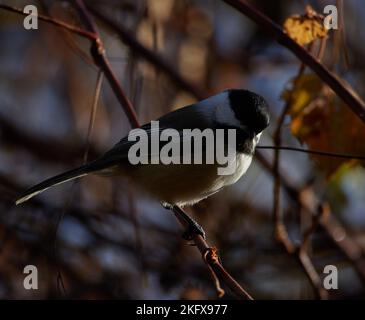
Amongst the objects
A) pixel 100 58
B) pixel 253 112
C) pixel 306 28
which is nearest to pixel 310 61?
pixel 306 28

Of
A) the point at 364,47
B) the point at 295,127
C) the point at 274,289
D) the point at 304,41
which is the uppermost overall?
the point at 364,47

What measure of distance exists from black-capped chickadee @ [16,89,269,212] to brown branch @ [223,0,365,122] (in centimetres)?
47

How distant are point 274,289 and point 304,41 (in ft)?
5.13

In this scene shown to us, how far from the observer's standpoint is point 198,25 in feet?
11.6

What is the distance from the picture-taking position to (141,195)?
2416 mm

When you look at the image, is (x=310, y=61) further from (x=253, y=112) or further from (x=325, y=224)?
(x=325, y=224)

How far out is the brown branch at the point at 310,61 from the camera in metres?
1.64

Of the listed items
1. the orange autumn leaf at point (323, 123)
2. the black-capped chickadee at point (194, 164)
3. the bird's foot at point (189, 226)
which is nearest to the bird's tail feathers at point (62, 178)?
the black-capped chickadee at point (194, 164)
